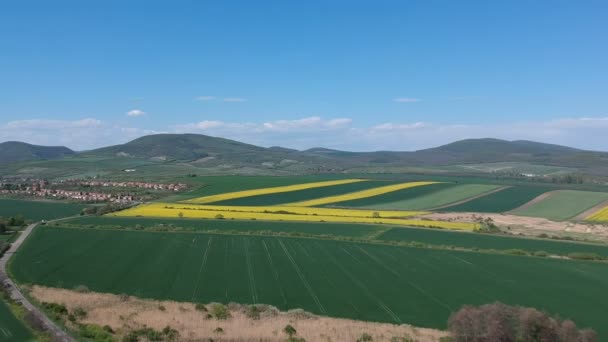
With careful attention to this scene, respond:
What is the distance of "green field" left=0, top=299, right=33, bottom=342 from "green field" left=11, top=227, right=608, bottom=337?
6.73 m

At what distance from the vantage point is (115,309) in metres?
26.3

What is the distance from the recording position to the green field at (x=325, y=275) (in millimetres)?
27844

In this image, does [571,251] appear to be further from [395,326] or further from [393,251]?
[395,326]

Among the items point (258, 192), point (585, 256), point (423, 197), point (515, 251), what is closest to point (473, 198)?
point (423, 197)

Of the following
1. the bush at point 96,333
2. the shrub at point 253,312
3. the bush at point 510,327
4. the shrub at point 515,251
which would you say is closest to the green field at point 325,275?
the shrub at point 253,312

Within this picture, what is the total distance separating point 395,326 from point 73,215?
190ft

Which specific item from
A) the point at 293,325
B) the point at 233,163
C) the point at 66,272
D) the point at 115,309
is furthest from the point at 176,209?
the point at 233,163

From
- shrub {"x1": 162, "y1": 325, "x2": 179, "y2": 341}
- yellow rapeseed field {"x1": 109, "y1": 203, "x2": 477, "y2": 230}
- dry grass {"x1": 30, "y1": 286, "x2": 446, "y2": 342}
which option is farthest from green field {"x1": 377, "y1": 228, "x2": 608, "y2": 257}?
shrub {"x1": 162, "y1": 325, "x2": 179, "y2": 341}

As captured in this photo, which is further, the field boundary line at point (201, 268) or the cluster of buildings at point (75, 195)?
the cluster of buildings at point (75, 195)

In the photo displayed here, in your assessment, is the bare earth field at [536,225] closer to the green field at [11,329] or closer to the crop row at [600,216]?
the crop row at [600,216]

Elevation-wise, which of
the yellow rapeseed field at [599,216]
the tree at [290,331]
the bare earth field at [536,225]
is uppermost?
the yellow rapeseed field at [599,216]

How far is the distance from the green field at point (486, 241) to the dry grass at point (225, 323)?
25.4 meters

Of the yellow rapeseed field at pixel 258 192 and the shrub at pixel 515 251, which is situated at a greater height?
the yellow rapeseed field at pixel 258 192

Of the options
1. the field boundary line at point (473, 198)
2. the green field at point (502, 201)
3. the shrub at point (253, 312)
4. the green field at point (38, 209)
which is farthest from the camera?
the field boundary line at point (473, 198)
